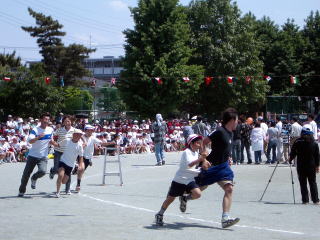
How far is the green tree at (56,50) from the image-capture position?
2275 inches

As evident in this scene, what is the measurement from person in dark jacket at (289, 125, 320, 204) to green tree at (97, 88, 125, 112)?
42.3 m

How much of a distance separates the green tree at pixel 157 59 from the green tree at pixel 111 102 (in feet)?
23.0

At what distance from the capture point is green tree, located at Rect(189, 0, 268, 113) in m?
53.2

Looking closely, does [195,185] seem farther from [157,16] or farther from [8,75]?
[157,16]

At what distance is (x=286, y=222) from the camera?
9.47 m

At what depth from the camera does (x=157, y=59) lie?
46.5 metres

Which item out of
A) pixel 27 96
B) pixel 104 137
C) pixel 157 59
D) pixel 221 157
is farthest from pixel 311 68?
pixel 221 157

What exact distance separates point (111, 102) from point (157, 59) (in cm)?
1405

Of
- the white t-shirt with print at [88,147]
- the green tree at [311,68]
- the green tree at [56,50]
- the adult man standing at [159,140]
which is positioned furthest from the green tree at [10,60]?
the white t-shirt with print at [88,147]

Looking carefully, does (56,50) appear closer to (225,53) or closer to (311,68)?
(225,53)

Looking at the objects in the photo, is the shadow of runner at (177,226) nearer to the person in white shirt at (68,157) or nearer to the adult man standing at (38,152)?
the person in white shirt at (68,157)

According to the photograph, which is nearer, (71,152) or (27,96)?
(71,152)

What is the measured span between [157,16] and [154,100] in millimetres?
6998

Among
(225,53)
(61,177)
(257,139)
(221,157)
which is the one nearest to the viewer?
(221,157)
